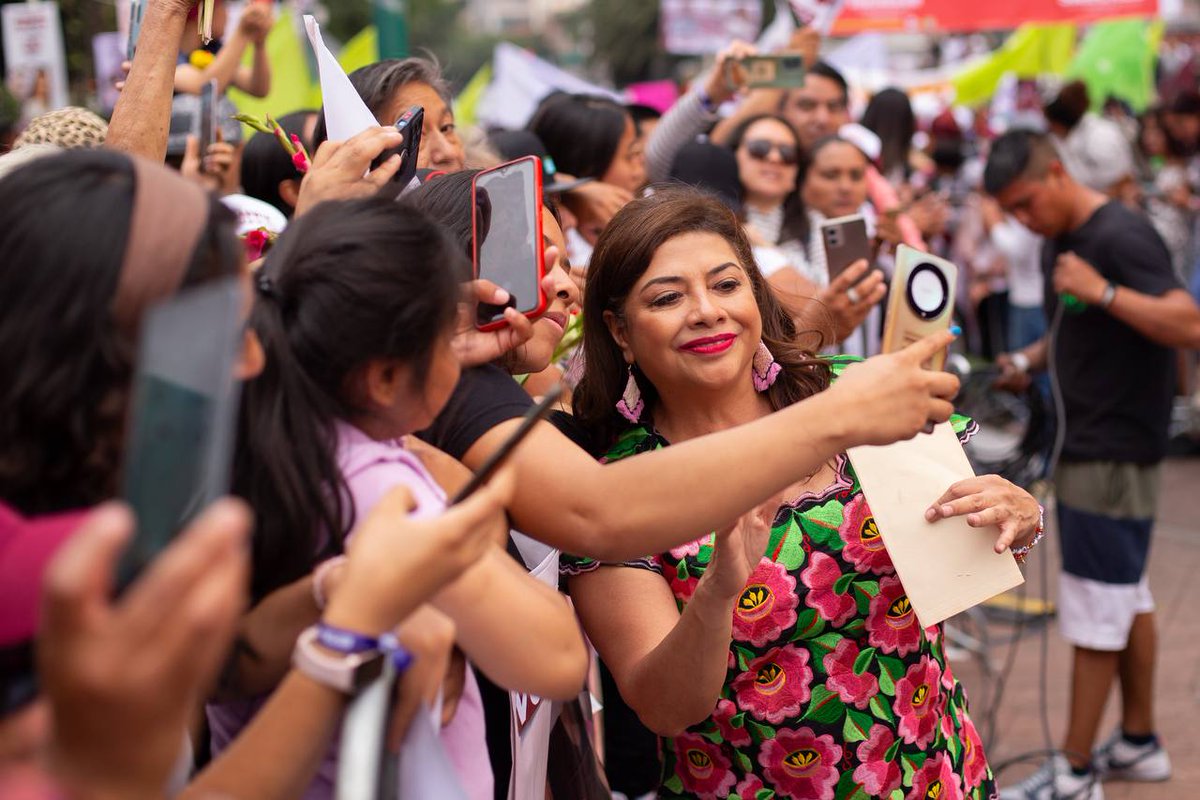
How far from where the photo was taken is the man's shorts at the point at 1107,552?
4277 mm

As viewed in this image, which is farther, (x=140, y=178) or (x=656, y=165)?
(x=656, y=165)

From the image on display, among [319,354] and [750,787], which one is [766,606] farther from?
[319,354]

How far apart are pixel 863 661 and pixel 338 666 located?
4.21 ft

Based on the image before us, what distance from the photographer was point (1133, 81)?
44.7ft

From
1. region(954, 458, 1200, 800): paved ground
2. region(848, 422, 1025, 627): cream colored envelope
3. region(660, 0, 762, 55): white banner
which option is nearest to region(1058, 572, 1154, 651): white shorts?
region(954, 458, 1200, 800): paved ground

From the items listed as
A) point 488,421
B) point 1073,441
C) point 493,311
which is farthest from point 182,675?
point 1073,441

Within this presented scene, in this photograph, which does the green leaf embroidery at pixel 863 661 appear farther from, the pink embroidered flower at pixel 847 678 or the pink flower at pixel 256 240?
the pink flower at pixel 256 240

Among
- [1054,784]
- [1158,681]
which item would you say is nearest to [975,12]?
→ [1158,681]

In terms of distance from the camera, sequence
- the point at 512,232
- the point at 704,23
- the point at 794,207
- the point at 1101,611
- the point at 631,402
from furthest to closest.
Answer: the point at 704,23 < the point at 794,207 < the point at 1101,611 < the point at 631,402 < the point at 512,232

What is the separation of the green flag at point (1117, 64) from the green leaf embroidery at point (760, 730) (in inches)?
501

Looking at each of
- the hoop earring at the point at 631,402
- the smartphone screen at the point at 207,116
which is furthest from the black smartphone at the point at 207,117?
the hoop earring at the point at 631,402

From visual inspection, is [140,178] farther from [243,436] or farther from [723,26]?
[723,26]

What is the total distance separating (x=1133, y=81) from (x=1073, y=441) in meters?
10.7

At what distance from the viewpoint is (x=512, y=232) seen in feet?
6.72
